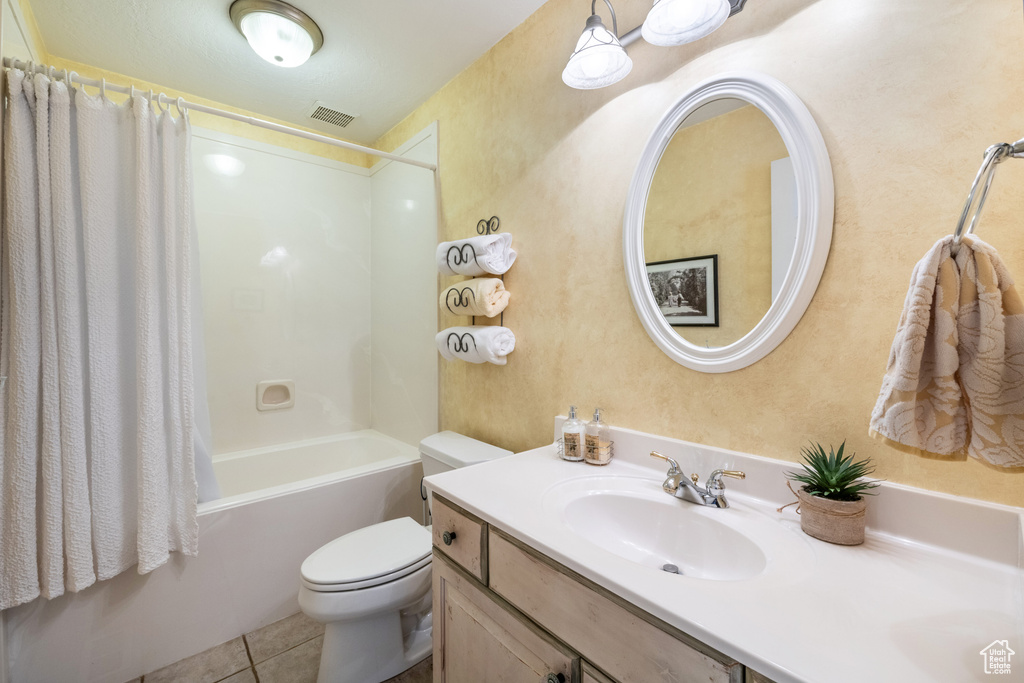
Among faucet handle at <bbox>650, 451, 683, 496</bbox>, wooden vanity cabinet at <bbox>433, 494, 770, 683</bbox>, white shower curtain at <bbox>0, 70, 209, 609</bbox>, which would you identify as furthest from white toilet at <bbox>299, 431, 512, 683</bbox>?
faucet handle at <bbox>650, 451, 683, 496</bbox>

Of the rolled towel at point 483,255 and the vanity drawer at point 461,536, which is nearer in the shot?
the vanity drawer at point 461,536

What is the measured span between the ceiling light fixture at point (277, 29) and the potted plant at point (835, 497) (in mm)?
2158

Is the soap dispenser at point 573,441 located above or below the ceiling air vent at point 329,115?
below

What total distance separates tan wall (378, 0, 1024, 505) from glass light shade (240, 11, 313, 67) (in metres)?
0.75

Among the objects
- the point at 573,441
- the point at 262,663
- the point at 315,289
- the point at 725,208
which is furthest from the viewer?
the point at 315,289

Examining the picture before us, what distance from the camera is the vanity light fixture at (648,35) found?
98cm

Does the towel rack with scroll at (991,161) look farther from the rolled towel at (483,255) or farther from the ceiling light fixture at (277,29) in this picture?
the ceiling light fixture at (277,29)

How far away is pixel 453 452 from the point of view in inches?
66.7

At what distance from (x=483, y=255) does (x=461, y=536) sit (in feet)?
3.28

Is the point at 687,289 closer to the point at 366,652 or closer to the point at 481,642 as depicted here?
the point at 481,642

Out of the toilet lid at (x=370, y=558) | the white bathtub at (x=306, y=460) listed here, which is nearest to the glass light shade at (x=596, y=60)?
the toilet lid at (x=370, y=558)

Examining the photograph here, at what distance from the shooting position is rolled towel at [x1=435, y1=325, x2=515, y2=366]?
1646mm

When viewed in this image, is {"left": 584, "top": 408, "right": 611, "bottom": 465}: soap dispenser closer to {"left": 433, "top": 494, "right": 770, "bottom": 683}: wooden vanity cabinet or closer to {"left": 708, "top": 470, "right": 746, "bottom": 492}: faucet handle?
{"left": 708, "top": 470, "right": 746, "bottom": 492}: faucet handle

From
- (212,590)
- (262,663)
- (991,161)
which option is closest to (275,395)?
(212,590)
